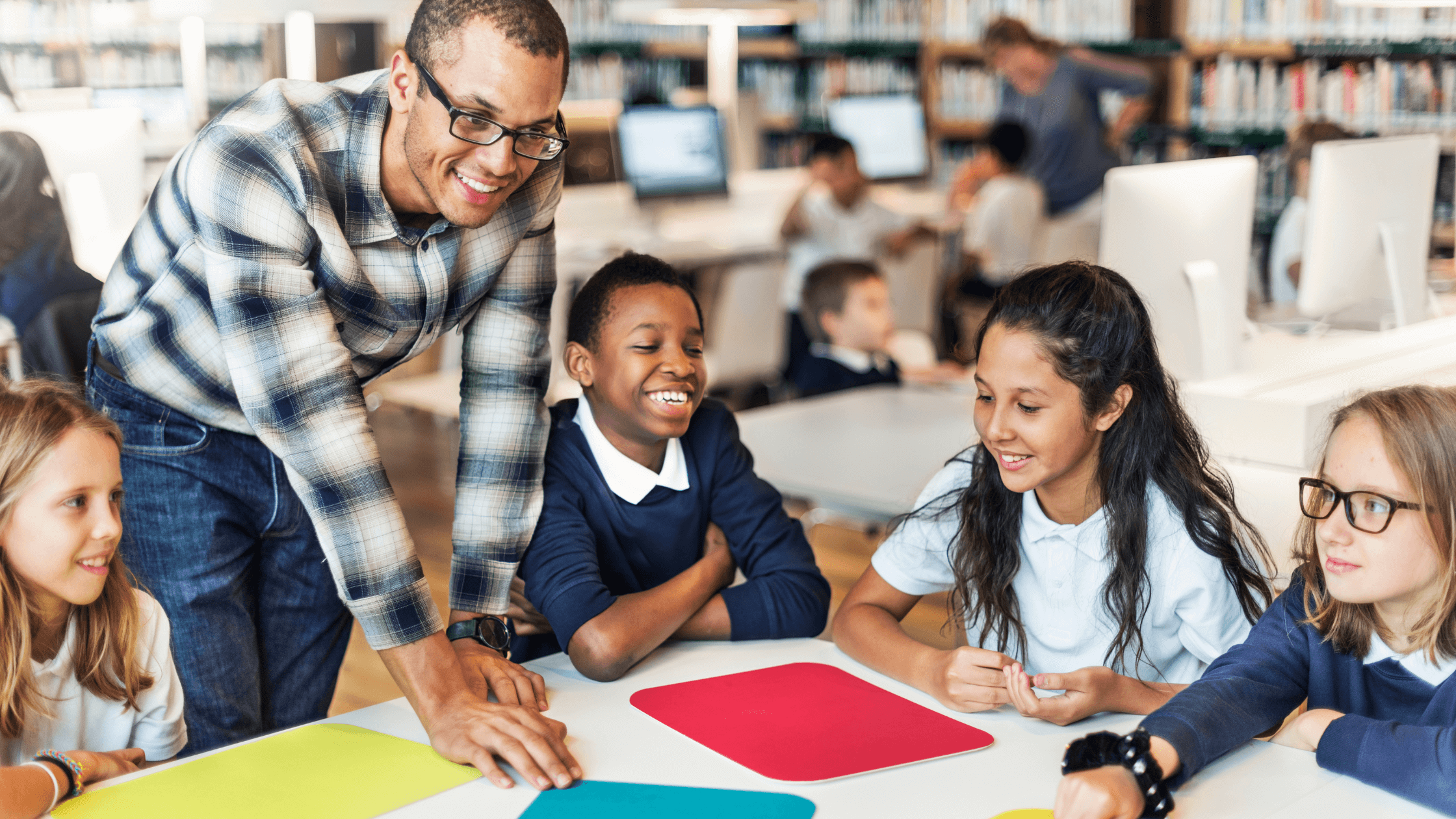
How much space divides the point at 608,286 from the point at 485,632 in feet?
1.59

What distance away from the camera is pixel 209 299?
4.44 ft

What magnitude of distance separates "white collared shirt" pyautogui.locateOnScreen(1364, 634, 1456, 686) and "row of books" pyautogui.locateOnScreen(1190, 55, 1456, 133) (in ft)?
12.5

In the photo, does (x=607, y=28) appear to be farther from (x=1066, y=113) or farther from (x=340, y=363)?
(x=340, y=363)

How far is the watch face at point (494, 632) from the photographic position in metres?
1.47

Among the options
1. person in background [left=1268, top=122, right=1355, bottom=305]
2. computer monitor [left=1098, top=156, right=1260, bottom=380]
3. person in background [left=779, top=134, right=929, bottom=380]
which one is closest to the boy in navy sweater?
computer monitor [left=1098, top=156, right=1260, bottom=380]

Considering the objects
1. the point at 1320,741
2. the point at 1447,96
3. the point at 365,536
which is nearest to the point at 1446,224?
the point at 1447,96

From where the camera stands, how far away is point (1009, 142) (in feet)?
18.1

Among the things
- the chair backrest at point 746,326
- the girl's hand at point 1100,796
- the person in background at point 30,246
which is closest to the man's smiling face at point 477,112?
the girl's hand at point 1100,796

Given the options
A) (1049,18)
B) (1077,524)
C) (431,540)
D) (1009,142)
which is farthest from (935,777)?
(1049,18)

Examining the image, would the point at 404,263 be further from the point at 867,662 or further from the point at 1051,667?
the point at 1051,667

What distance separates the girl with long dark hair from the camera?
1463 mm

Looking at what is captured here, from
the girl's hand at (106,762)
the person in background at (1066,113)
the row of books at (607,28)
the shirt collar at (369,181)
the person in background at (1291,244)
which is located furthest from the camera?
the row of books at (607,28)

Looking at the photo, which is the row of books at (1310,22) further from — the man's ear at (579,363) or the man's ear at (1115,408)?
the man's ear at (579,363)

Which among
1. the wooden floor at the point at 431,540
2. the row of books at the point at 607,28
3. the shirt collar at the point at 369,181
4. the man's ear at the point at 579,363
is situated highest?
the row of books at the point at 607,28
